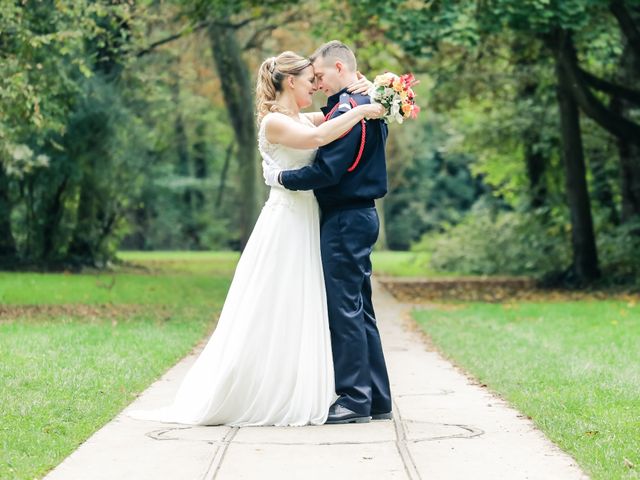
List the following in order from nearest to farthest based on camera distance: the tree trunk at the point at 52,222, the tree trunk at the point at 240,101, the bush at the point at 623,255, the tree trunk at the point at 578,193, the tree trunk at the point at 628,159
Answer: the bush at the point at 623,255
the tree trunk at the point at 578,193
the tree trunk at the point at 628,159
the tree trunk at the point at 52,222
the tree trunk at the point at 240,101


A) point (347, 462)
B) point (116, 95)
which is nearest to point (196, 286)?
point (116, 95)

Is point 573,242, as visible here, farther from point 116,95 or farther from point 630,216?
point 116,95

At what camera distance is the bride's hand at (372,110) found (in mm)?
7484

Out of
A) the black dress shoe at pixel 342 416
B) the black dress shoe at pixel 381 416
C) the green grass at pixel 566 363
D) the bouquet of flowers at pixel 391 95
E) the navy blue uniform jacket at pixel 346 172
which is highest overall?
the bouquet of flowers at pixel 391 95

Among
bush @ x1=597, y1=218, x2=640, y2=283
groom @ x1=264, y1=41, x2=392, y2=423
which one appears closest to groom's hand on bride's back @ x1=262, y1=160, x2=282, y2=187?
groom @ x1=264, y1=41, x2=392, y2=423

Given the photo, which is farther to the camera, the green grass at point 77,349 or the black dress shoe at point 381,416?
the black dress shoe at point 381,416

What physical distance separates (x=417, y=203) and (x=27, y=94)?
4810 cm

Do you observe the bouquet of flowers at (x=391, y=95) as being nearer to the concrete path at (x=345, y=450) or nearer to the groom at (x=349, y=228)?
the groom at (x=349, y=228)

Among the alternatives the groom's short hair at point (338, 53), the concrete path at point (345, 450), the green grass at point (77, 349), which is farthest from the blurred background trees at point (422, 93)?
the concrete path at point (345, 450)

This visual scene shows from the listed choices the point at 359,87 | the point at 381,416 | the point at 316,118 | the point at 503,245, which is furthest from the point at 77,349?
the point at 503,245

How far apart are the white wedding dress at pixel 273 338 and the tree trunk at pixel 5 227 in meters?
18.3

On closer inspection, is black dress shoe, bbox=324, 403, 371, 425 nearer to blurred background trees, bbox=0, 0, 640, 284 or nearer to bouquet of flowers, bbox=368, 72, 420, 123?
bouquet of flowers, bbox=368, 72, 420, 123

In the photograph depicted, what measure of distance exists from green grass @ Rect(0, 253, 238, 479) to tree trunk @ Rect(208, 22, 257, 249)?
7430 mm

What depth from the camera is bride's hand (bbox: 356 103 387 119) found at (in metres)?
7.48
